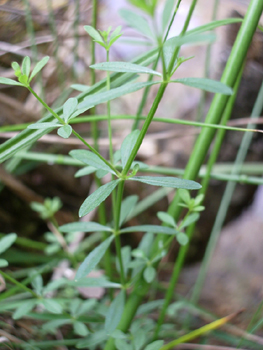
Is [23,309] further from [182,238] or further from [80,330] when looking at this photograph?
[182,238]

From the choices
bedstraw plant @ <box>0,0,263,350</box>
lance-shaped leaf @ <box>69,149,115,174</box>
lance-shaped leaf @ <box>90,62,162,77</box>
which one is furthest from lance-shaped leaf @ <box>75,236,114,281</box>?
lance-shaped leaf @ <box>90,62,162,77</box>

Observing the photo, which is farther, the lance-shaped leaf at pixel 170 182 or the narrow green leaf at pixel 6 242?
the narrow green leaf at pixel 6 242

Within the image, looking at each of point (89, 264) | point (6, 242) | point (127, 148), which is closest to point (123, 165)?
point (127, 148)

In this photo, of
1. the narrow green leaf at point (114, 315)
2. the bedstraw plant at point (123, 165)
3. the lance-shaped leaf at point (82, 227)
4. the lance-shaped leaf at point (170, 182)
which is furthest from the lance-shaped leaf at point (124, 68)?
the narrow green leaf at point (114, 315)

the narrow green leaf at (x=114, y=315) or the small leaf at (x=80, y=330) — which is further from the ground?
the narrow green leaf at (x=114, y=315)

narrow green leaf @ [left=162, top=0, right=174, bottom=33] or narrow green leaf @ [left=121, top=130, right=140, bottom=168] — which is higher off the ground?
narrow green leaf @ [left=162, top=0, right=174, bottom=33]

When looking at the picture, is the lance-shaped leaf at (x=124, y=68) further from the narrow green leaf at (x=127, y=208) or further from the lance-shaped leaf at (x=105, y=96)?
the narrow green leaf at (x=127, y=208)

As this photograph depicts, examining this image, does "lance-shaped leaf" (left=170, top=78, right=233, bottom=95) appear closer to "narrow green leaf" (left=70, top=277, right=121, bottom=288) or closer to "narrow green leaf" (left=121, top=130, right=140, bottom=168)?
"narrow green leaf" (left=121, top=130, right=140, bottom=168)
